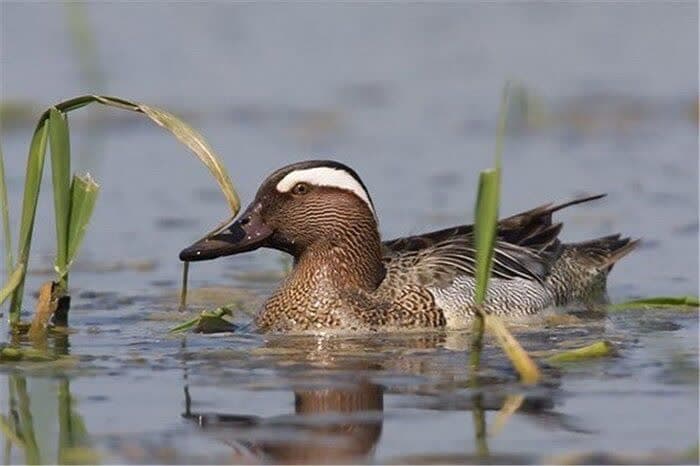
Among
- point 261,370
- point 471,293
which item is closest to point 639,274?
point 471,293

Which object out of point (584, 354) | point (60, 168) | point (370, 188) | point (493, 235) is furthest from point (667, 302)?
point (370, 188)

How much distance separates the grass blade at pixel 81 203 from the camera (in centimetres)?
877

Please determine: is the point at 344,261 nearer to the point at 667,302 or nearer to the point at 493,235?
the point at 667,302

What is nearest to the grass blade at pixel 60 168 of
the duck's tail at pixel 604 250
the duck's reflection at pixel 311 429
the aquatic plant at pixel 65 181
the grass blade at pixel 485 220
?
the aquatic plant at pixel 65 181

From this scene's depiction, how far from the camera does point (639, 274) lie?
11.7 m

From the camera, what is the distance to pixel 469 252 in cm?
1008

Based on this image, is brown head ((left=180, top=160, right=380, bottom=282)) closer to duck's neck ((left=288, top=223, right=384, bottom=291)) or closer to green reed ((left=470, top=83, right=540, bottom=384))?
duck's neck ((left=288, top=223, right=384, bottom=291))

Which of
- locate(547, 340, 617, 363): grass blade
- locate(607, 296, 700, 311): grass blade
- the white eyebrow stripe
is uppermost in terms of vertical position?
the white eyebrow stripe

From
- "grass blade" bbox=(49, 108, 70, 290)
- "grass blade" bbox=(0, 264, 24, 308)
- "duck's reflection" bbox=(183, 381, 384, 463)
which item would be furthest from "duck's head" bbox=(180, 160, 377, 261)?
"duck's reflection" bbox=(183, 381, 384, 463)

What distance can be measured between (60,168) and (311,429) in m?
2.07

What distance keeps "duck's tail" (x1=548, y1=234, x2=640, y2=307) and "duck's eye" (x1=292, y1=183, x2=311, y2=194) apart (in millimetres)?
1663

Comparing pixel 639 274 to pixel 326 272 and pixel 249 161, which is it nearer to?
pixel 326 272

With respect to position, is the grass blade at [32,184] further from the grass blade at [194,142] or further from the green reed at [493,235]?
the green reed at [493,235]

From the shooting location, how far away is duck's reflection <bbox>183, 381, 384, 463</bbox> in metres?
6.85
